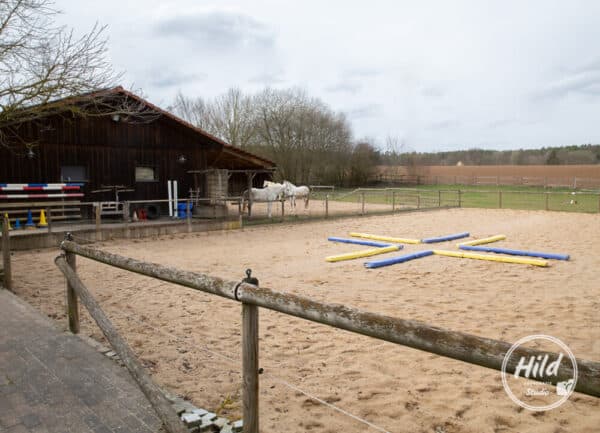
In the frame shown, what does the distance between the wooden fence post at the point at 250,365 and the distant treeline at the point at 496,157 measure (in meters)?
50.1

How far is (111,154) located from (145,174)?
1479mm

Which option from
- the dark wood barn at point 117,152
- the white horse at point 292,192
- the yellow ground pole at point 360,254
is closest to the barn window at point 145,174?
the dark wood barn at point 117,152

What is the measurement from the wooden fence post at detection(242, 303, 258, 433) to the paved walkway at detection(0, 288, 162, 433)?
0.72 meters

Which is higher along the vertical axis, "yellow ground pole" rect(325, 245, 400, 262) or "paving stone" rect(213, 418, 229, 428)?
"paving stone" rect(213, 418, 229, 428)

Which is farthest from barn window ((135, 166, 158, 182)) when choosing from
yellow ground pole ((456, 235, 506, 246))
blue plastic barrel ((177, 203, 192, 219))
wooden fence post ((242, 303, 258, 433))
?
wooden fence post ((242, 303, 258, 433))

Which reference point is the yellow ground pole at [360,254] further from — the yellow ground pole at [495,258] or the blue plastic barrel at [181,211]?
the blue plastic barrel at [181,211]

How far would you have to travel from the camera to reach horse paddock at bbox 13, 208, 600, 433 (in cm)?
345

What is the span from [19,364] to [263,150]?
38.4m

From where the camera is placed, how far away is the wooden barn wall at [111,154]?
1409cm

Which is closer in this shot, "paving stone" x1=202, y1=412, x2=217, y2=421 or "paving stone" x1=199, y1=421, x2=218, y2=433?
"paving stone" x1=199, y1=421, x2=218, y2=433

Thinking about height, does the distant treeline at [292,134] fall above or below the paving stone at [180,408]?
above

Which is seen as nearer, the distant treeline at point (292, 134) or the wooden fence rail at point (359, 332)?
the wooden fence rail at point (359, 332)

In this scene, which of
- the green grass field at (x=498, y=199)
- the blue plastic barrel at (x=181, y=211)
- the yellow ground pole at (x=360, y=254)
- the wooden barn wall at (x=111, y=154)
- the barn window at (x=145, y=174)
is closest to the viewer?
the yellow ground pole at (x=360, y=254)

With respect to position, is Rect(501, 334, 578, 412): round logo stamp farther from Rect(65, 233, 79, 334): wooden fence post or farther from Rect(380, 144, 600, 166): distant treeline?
Rect(380, 144, 600, 166): distant treeline
